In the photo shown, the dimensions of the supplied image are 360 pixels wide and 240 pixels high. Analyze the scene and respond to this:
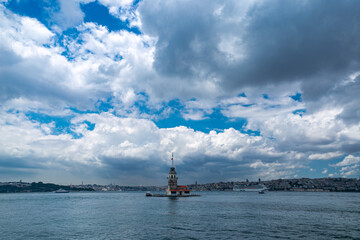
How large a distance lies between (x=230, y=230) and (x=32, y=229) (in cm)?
3085

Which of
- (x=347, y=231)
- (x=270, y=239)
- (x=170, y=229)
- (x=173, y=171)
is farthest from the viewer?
(x=173, y=171)

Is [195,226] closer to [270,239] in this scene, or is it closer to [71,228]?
[270,239]

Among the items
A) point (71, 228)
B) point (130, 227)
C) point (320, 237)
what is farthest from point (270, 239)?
point (71, 228)

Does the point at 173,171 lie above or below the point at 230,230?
above

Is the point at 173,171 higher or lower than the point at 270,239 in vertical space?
higher

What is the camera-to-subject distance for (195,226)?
136 feet

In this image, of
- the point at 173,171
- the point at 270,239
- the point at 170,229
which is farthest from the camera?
the point at 173,171

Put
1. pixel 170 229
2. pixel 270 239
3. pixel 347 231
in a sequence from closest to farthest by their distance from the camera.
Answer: pixel 270 239 < pixel 347 231 < pixel 170 229

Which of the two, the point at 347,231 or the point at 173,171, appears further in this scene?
the point at 173,171

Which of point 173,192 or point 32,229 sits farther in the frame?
point 173,192

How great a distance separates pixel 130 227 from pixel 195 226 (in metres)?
10.4

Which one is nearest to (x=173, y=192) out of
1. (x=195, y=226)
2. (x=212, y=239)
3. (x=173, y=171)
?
(x=173, y=171)

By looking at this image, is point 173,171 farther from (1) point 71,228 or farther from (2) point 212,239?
(2) point 212,239

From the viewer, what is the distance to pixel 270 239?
31.3 m
